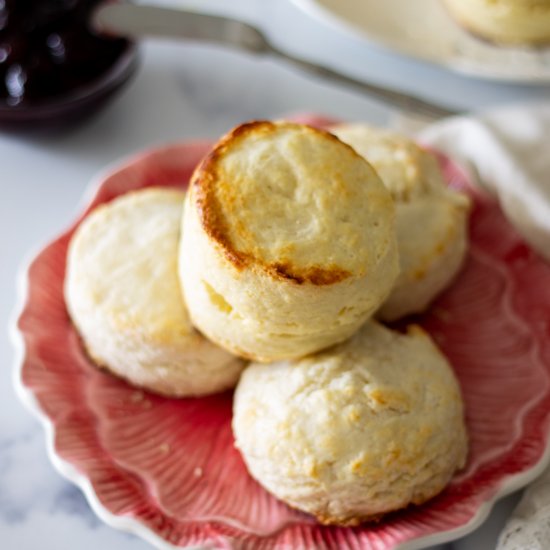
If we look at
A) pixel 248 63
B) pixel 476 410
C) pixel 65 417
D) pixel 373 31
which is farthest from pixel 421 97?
pixel 65 417

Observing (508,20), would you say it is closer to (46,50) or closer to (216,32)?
(216,32)

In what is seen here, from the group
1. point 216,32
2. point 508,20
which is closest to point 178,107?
point 216,32

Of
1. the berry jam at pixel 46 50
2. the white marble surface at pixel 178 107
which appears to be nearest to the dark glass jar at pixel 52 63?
the berry jam at pixel 46 50

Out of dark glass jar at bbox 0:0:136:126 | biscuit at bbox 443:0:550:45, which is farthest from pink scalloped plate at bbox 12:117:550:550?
biscuit at bbox 443:0:550:45

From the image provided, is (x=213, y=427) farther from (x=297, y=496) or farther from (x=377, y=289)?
(x=377, y=289)

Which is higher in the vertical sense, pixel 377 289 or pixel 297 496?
pixel 377 289
